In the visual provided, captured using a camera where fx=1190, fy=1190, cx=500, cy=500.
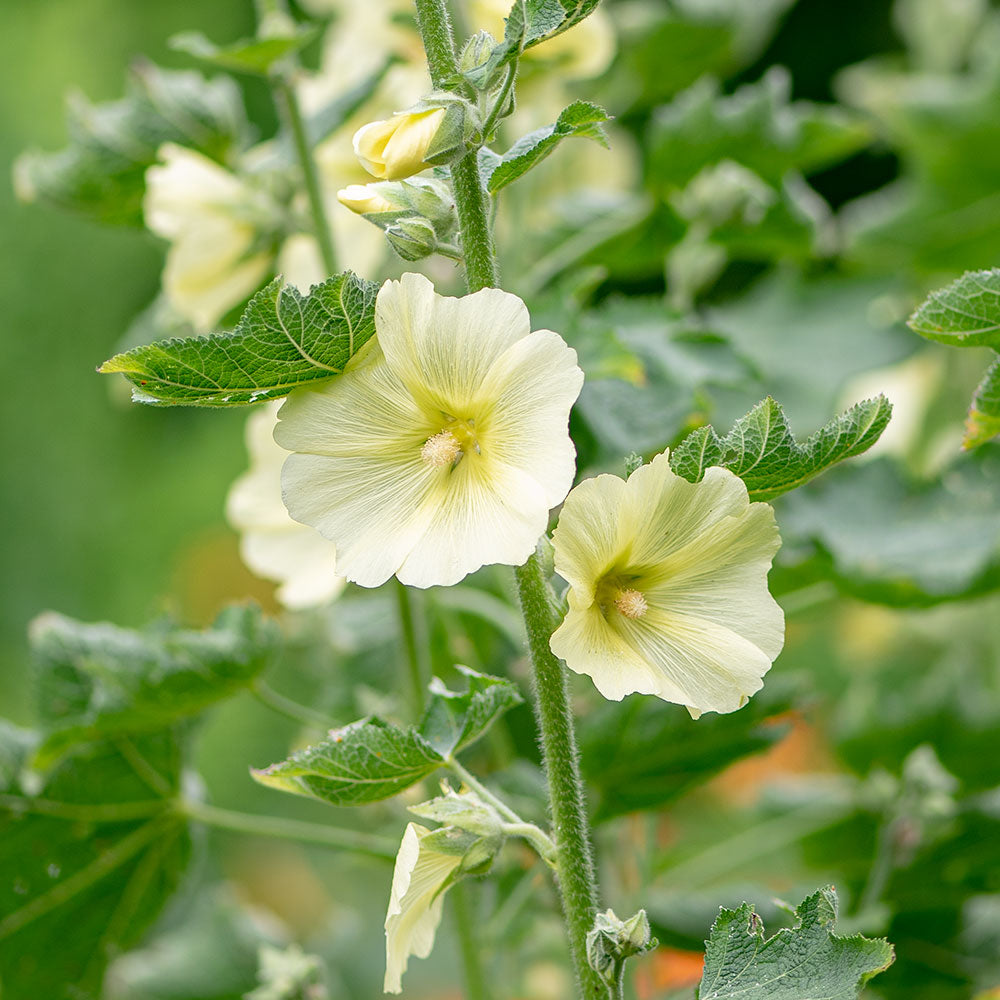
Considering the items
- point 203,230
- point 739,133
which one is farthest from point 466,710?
point 739,133

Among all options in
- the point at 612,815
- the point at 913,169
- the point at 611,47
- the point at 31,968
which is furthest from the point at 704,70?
the point at 31,968

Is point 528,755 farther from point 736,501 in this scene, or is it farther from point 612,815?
point 736,501

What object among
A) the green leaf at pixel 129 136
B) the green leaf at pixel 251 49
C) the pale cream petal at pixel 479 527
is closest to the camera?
the pale cream petal at pixel 479 527

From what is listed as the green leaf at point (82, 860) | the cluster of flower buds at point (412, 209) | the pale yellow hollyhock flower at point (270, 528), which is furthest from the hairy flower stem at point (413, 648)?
the cluster of flower buds at point (412, 209)

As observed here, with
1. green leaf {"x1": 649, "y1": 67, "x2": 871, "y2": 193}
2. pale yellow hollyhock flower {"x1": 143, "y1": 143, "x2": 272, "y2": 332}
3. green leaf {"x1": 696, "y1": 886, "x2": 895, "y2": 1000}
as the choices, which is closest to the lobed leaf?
green leaf {"x1": 696, "y1": 886, "x2": 895, "y2": 1000}

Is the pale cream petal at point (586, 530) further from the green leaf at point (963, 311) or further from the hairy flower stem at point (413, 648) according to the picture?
the hairy flower stem at point (413, 648)

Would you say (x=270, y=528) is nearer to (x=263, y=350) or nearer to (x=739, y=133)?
(x=263, y=350)

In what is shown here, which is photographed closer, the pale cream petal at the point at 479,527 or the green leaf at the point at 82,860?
the pale cream petal at the point at 479,527
